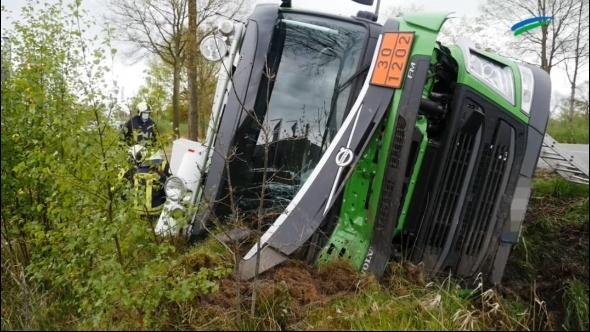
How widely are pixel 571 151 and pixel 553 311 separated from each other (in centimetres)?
156

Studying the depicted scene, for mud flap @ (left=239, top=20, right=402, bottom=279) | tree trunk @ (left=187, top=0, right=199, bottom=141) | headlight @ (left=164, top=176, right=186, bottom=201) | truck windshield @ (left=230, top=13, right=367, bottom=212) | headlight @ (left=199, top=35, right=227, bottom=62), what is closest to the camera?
mud flap @ (left=239, top=20, right=402, bottom=279)

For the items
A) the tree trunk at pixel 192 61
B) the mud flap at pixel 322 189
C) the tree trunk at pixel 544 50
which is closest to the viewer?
the mud flap at pixel 322 189

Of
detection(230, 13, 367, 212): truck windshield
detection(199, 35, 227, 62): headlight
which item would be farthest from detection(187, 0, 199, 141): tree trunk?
detection(230, 13, 367, 212): truck windshield

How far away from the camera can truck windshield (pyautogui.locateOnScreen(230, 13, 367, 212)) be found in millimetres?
3762

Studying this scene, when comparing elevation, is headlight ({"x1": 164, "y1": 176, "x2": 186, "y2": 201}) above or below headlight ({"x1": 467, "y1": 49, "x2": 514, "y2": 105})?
below

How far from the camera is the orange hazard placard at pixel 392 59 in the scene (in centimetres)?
321

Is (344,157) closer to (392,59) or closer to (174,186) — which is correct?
(392,59)

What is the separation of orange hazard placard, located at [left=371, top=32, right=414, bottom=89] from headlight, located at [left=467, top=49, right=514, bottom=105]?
0.47 metres

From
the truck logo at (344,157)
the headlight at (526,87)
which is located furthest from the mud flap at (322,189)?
the headlight at (526,87)

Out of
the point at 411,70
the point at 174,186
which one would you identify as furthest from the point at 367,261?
the point at 174,186

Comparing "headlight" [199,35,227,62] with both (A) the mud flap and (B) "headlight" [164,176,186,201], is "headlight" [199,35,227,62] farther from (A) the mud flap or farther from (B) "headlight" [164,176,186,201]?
(A) the mud flap

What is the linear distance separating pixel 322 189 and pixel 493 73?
1.47 meters

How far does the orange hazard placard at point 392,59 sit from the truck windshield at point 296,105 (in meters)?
0.36

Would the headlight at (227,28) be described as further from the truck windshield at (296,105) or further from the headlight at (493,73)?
the headlight at (493,73)
